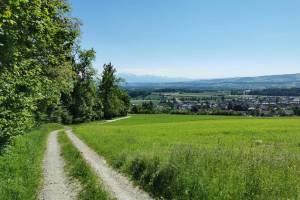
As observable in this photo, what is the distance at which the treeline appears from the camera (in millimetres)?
12441

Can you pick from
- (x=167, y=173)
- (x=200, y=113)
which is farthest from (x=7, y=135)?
(x=200, y=113)

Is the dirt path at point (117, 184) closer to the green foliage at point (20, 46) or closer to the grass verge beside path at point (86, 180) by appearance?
the grass verge beside path at point (86, 180)

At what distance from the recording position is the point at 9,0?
8391mm

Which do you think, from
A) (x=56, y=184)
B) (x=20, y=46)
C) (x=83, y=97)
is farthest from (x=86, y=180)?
(x=83, y=97)

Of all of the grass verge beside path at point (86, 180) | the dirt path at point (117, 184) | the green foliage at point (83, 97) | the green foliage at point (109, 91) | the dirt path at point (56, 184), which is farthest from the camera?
the green foliage at point (109, 91)

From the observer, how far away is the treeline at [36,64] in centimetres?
1244

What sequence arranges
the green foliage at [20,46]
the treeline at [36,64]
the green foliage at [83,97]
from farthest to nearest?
the green foliage at [83,97] < the treeline at [36,64] < the green foliage at [20,46]

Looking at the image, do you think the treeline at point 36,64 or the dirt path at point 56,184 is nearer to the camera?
the treeline at point 36,64

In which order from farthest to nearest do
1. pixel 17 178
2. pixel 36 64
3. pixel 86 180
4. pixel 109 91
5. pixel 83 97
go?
pixel 109 91
pixel 83 97
pixel 36 64
pixel 86 180
pixel 17 178

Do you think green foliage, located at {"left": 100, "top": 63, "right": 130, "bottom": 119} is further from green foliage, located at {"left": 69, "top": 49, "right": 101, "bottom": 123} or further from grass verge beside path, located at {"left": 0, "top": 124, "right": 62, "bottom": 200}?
grass verge beside path, located at {"left": 0, "top": 124, "right": 62, "bottom": 200}

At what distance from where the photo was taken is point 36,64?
2138 cm

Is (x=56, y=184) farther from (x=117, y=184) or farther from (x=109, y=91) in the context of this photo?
(x=109, y=91)

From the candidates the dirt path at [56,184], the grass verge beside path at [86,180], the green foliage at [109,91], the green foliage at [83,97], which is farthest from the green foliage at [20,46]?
the green foliage at [109,91]

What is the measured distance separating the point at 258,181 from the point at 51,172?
1197 cm
